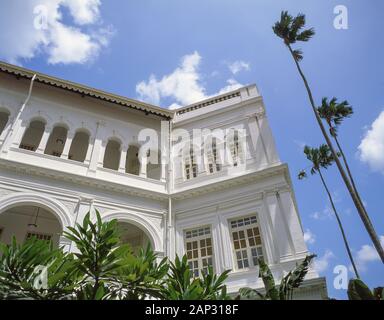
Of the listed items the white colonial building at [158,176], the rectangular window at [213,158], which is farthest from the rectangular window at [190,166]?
the rectangular window at [213,158]

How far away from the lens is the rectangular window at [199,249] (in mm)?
11008

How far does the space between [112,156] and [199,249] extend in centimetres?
702

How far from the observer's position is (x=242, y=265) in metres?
10.5

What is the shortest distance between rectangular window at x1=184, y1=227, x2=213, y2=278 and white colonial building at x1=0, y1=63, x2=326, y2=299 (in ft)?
0.13

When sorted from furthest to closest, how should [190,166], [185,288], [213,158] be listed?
[190,166] → [213,158] → [185,288]

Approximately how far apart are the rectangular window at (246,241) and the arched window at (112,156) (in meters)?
7.09

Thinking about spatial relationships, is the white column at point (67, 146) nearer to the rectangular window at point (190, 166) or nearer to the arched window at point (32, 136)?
the arched window at point (32, 136)

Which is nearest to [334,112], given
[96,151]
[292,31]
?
[292,31]

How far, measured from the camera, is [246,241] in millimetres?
10898

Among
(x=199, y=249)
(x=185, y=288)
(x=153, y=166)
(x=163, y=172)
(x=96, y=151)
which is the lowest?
(x=185, y=288)

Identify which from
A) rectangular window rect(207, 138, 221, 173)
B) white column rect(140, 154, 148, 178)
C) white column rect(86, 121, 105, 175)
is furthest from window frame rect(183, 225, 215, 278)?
white column rect(86, 121, 105, 175)

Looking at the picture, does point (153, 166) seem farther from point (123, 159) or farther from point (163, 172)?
point (123, 159)

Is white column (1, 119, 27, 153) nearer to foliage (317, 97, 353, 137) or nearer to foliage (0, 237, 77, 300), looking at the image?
foliage (0, 237, 77, 300)

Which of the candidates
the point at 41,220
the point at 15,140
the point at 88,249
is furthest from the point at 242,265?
the point at 15,140
